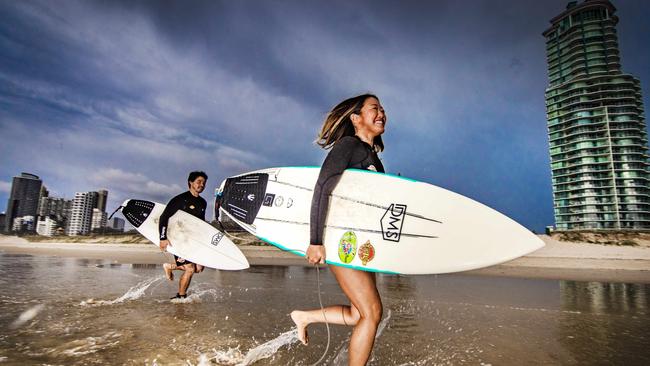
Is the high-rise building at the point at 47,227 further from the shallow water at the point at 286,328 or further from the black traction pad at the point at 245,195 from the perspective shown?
the black traction pad at the point at 245,195

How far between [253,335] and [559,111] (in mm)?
69122

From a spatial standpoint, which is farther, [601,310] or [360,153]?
[601,310]

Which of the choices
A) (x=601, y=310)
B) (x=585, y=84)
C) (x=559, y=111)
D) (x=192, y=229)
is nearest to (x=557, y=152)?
(x=559, y=111)

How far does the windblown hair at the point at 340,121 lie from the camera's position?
98.4 inches

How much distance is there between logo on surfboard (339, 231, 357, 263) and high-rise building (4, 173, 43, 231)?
543 feet

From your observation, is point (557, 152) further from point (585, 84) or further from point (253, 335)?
point (253, 335)

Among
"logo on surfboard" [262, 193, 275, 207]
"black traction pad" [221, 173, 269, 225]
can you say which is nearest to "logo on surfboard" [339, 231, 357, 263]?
"logo on surfboard" [262, 193, 275, 207]


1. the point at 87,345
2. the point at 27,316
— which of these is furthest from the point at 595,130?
the point at 27,316

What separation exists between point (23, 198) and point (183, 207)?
18660cm

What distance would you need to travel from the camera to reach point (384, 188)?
2416 mm

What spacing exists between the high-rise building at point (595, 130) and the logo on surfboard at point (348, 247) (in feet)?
203

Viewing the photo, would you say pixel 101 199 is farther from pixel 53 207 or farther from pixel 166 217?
pixel 166 217

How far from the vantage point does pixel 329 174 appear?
205 centimetres

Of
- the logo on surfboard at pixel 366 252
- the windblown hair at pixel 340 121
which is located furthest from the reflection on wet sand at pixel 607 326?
the windblown hair at pixel 340 121
